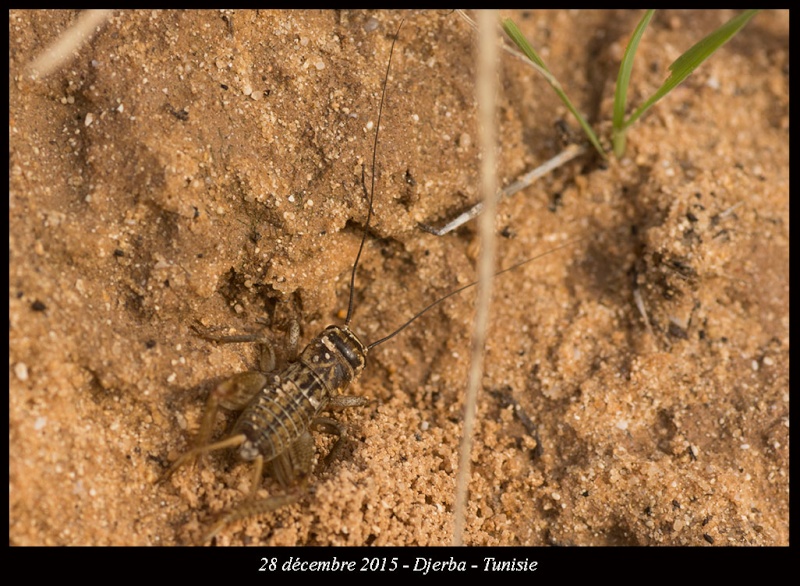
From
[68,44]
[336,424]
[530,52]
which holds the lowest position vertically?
[336,424]

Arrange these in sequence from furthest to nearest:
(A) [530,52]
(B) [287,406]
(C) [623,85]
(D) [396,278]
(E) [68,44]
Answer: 1. (D) [396,278]
2. (C) [623,85]
3. (A) [530,52]
4. (B) [287,406]
5. (E) [68,44]

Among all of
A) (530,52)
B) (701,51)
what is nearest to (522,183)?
(530,52)

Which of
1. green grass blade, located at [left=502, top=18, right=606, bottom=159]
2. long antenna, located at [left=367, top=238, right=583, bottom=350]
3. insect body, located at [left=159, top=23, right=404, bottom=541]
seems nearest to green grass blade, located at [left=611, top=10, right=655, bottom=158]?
green grass blade, located at [left=502, top=18, right=606, bottom=159]

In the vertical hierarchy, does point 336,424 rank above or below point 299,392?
below

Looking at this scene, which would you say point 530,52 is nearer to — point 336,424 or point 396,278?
point 396,278

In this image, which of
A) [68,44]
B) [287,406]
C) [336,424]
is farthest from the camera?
[336,424]

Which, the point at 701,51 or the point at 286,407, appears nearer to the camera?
the point at 286,407

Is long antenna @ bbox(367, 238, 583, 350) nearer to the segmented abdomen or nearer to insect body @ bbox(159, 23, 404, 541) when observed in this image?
insect body @ bbox(159, 23, 404, 541)
